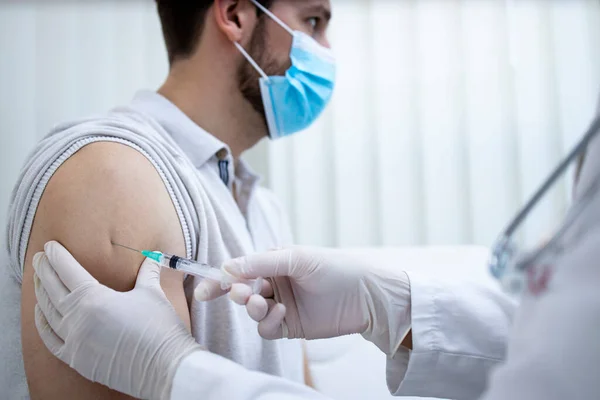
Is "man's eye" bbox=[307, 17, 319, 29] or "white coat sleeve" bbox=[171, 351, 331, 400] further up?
"man's eye" bbox=[307, 17, 319, 29]

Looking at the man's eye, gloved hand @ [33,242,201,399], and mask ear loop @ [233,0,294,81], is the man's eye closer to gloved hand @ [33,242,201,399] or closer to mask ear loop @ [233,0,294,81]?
mask ear loop @ [233,0,294,81]

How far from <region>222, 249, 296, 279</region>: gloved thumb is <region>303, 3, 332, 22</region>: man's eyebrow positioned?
2.70ft

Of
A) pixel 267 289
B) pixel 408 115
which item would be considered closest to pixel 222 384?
pixel 267 289

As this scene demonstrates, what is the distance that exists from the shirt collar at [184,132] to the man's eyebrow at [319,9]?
0.49 m

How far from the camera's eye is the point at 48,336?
0.83m

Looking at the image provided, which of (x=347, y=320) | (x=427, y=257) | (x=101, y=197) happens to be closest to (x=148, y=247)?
(x=101, y=197)

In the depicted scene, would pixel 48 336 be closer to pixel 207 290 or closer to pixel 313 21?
pixel 207 290

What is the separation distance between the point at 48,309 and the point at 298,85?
34.2 inches

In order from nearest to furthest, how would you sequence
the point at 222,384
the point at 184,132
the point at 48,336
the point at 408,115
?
the point at 222,384
the point at 48,336
the point at 184,132
the point at 408,115

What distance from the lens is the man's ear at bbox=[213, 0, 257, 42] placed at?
141cm

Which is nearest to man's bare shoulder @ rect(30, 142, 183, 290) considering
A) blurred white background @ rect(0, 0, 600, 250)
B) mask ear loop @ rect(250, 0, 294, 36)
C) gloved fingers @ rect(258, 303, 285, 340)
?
gloved fingers @ rect(258, 303, 285, 340)

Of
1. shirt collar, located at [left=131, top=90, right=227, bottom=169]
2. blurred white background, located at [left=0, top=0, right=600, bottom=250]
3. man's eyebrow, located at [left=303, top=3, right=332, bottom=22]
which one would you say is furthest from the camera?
blurred white background, located at [left=0, top=0, right=600, bottom=250]

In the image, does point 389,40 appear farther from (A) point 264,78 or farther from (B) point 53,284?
(B) point 53,284

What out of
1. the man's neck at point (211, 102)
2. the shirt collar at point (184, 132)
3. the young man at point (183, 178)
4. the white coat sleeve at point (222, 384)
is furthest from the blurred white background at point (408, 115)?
the white coat sleeve at point (222, 384)
